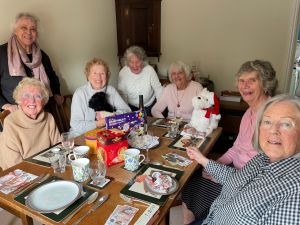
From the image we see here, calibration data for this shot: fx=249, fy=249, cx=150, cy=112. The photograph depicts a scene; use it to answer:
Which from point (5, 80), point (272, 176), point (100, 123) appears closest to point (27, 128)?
point (100, 123)

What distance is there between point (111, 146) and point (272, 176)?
2.55ft

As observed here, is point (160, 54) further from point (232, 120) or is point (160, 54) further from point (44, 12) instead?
point (44, 12)

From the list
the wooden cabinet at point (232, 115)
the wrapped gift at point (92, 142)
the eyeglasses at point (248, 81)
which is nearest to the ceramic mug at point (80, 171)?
the wrapped gift at point (92, 142)

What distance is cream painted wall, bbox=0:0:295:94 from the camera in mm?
2787

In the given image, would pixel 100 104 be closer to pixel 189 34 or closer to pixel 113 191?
pixel 113 191

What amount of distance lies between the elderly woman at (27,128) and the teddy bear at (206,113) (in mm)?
1005

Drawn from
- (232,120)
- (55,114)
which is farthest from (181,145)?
(232,120)

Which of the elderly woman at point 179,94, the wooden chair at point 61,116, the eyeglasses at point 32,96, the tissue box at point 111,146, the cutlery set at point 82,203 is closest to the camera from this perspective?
the cutlery set at point 82,203

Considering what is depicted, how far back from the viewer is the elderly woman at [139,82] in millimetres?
2779

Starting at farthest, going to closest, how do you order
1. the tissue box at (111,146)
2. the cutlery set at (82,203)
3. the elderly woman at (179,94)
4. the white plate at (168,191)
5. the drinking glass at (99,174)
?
the elderly woman at (179,94)
the tissue box at (111,146)
the drinking glass at (99,174)
the white plate at (168,191)
the cutlery set at (82,203)

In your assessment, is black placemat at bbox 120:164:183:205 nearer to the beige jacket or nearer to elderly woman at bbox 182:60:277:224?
elderly woman at bbox 182:60:277:224

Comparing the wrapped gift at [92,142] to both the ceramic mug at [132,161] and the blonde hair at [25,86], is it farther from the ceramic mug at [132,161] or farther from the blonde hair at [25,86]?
the blonde hair at [25,86]

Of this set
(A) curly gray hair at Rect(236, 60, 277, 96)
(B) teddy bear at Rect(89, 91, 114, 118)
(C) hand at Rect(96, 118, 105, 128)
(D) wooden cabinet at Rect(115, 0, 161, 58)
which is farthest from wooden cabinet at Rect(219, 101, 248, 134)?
(C) hand at Rect(96, 118, 105, 128)

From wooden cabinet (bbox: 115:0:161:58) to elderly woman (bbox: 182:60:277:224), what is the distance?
6.80ft
